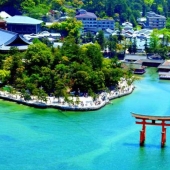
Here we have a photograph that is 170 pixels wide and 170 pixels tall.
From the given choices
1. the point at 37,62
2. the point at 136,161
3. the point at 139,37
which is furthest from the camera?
the point at 139,37

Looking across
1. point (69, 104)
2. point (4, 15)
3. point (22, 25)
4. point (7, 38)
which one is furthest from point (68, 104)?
point (4, 15)

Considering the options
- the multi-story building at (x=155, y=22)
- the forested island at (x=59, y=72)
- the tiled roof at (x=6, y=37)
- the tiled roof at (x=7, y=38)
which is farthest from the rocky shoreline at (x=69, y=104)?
the multi-story building at (x=155, y=22)

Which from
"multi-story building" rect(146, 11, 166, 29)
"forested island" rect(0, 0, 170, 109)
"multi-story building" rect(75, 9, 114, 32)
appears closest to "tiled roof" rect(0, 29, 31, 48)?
"forested island" rect(0, 0, 170, 109)

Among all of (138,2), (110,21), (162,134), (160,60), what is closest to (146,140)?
(162,134)

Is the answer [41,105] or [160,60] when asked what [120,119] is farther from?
[160,60]

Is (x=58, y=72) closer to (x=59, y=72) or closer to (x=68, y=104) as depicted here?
(x=59, y=72)

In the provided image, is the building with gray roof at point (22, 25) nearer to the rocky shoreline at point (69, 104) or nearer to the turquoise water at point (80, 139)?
the rocky shoreline at point (69, 104)
